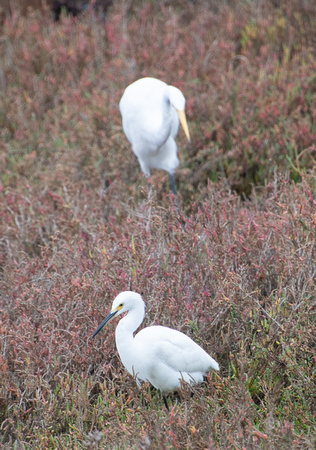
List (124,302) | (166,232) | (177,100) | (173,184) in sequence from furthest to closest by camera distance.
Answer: (173,184), (177,100), (166,232), (124,302)

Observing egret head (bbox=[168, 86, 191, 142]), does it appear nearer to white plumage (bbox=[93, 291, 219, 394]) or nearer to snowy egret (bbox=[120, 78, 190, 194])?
snowy egret (bbox=[120, 78, 190, 194])

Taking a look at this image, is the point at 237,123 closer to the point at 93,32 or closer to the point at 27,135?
the point at 27,135

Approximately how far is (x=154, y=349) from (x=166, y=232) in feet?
2.61

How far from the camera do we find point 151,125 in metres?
3.96

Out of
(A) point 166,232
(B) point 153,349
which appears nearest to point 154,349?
(B) point 153,349

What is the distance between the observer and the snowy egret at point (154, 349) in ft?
7.40

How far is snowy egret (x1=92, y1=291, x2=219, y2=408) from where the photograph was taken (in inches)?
88.8

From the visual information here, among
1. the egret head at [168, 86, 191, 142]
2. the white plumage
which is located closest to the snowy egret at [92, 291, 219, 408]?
the white plumage

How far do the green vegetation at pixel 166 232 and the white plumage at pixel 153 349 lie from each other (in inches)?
2.9

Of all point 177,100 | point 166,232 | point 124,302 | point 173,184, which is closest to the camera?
point 124,302

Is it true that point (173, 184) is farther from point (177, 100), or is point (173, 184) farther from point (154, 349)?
point (154, 349)

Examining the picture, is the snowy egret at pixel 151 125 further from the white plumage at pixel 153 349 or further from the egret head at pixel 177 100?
the white plumage at pixel 153 349

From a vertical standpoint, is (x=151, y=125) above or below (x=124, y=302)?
above

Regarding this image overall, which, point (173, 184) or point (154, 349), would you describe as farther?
point (173, 184)
